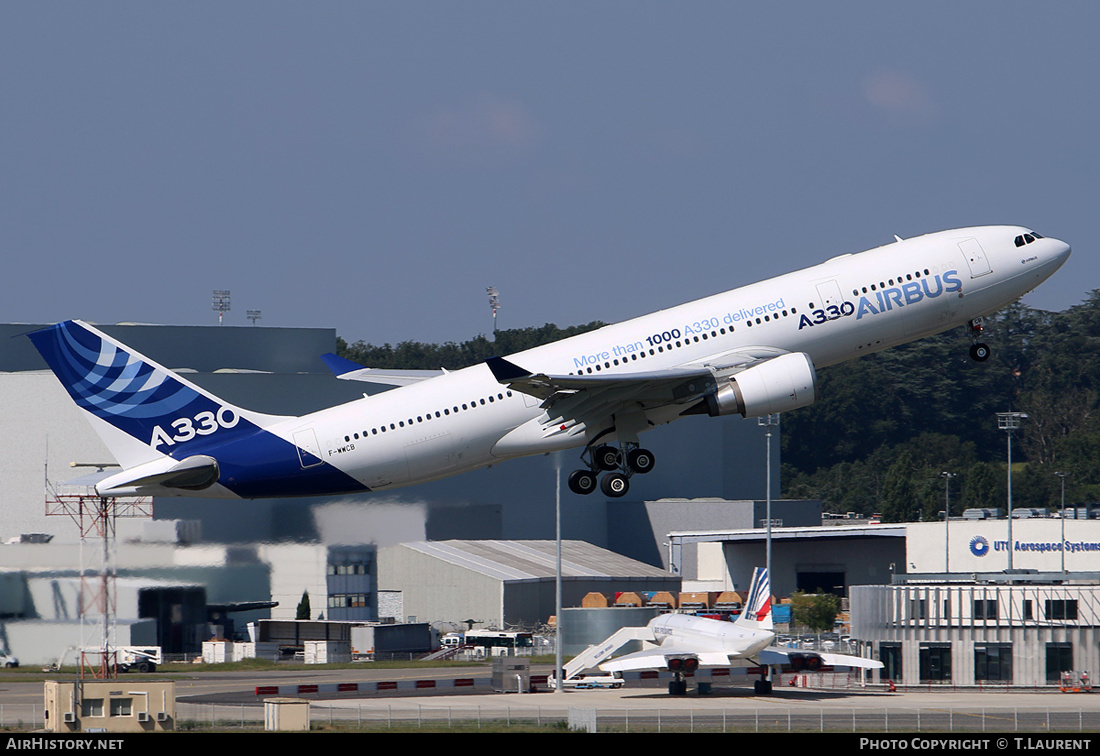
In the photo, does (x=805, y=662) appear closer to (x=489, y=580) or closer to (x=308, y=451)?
(x=489, y=580)

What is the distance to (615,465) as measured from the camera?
44.8m

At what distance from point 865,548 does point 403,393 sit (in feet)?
287

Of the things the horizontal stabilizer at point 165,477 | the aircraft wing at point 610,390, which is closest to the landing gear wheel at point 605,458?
the aircraft wing at point 610,390

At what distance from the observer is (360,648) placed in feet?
307

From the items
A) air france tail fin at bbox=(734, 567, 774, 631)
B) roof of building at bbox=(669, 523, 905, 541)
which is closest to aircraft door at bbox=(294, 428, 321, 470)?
air france tail fin at bbox=(734, 567, 774, 631)

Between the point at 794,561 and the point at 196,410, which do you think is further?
the point at 794,561

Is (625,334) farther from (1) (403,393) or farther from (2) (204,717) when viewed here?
(2) (204,717)

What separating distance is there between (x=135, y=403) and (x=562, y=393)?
44.0 ft

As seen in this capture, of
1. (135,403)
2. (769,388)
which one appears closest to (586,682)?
(769,388)

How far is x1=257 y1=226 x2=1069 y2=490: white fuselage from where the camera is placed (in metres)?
42.9

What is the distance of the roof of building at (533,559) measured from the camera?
10095 cm

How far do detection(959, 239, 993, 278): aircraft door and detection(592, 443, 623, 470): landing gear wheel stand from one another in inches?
495

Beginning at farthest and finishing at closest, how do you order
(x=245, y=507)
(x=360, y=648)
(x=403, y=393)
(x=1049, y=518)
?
(x=1049, y=518), (x=360, y=648), (x=245, y=507), (x=403, y=393)
